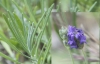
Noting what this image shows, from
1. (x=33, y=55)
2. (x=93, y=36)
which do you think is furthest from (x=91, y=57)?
(x=33, y=55)

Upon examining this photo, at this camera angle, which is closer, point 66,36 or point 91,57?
point 66,36

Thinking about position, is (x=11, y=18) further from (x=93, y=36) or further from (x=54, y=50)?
(x=93, y=36)

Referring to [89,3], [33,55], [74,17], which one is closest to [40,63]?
[33,55]

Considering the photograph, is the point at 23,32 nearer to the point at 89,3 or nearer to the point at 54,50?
the point at 54,50

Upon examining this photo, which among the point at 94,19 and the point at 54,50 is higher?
the point at 94,19

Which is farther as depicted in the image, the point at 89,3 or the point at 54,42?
the point at 89,3

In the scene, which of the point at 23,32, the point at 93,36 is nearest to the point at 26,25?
the point at 23,32

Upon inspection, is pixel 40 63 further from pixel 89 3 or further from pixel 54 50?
pixel 89 3

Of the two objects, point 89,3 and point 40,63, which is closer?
point 40,63
